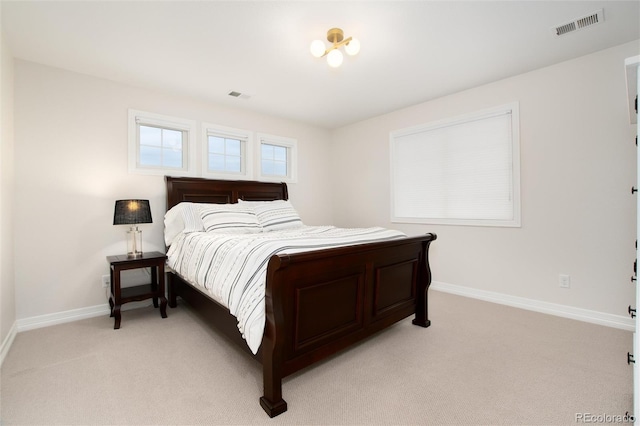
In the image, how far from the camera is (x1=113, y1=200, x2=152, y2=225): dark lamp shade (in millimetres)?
2884

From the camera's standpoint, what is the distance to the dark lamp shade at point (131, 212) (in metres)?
2.88

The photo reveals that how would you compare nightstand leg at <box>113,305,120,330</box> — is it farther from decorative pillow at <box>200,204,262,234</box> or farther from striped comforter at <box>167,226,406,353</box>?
decorative pillow at <box>200,204,262,234</box>

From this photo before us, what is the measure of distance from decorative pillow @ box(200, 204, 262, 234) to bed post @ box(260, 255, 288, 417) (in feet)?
5.54

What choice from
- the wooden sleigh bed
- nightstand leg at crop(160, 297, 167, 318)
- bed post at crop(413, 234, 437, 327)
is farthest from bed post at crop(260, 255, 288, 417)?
nightstand leg at crop(160, 297, 167, 318)

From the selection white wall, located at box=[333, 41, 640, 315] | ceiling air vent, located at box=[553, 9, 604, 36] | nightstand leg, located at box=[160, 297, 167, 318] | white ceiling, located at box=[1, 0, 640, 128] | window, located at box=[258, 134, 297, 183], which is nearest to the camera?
white ceiling, located at box=[1, 0, 640, 128]

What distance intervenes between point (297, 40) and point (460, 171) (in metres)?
2.51

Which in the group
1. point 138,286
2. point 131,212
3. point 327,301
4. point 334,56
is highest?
point 334,56

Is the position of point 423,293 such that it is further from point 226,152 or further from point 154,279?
point 226,152

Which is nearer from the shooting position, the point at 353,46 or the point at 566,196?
the point at 353,46

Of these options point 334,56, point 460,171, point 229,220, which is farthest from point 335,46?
point 460,171

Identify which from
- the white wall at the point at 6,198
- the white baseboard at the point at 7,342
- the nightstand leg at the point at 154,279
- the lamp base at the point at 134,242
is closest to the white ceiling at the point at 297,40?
the white wall at the point at 6,198

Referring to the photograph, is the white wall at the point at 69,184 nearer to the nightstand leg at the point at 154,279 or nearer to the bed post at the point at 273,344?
the nightstand leg at the point at 154,279

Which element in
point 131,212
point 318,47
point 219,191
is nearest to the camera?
point 318,47

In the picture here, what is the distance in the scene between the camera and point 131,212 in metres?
2.93
